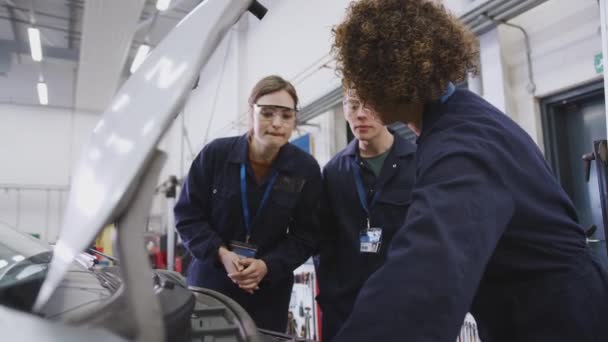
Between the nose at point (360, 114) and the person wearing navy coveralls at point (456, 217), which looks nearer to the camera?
the person wearing navy coveralls at point (456, 217)

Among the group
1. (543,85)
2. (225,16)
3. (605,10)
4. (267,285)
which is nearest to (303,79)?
(543,85)

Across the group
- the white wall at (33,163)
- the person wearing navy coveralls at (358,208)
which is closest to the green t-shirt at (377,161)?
the person wearing navy coveralls at (358,208)

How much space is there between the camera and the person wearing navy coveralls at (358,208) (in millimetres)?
1368

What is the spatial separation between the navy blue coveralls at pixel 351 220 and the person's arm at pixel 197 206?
1.26 ft

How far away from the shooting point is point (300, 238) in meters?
1.41

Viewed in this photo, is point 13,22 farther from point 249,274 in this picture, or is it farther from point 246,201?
point 249,274

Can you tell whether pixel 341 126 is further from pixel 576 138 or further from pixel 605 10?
pixel 605 10

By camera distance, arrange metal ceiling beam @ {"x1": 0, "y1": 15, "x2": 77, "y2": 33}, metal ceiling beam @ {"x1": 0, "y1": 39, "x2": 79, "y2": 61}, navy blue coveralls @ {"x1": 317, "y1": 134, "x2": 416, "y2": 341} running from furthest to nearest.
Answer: metal ceiling beam @ {"x1": 0, "y1": 39, "x2": 79, "y2": 61}
metal ceiling beam @ {"x1": 0, "y1": 15, "x2": 77, "y2": 33}
navy blue coveralls @ {"x1": 317, "y1": 134, "x2": 416, "y2": 341}

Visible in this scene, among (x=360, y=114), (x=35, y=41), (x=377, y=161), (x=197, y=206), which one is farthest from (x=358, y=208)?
(x=35, y=41)

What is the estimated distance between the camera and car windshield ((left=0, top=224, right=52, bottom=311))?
0.54m

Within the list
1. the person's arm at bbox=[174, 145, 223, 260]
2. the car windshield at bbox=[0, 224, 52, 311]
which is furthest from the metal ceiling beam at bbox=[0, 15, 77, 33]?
the car windshield at bbox=[0, 224, 52, 311]

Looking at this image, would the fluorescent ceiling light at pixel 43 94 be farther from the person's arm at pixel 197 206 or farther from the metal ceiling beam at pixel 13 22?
the person's arm at pixel 197 206

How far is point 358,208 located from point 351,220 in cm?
5

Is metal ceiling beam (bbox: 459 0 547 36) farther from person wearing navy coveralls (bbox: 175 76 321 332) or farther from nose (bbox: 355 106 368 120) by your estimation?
person wearing navy coveralls (bbox: 175 76 321 332)
